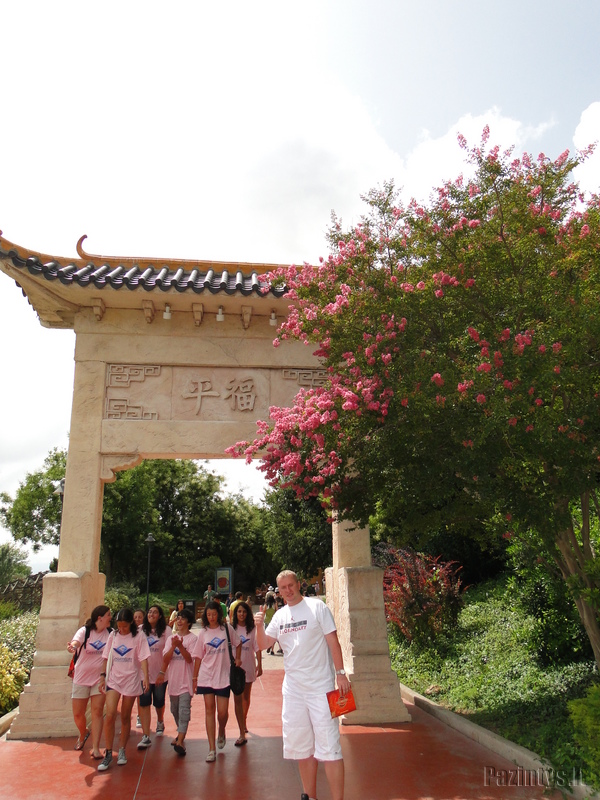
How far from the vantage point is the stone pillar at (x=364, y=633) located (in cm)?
754

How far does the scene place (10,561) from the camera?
33125mm

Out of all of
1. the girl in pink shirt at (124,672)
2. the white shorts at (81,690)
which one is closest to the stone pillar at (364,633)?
the girl in pink shirt at (124,672)

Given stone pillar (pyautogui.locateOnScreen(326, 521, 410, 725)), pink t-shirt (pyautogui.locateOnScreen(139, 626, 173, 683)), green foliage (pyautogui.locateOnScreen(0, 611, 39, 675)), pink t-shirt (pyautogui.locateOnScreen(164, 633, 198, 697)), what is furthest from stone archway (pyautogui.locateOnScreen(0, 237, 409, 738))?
green foliage (pyautogui.locateOnScreen(0, 611, 39, 675))

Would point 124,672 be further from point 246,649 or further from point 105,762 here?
point 246,649

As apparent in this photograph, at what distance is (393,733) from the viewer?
7.04 metres

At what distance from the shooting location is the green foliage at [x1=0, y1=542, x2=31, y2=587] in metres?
31.3

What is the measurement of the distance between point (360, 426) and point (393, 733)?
3.94 m

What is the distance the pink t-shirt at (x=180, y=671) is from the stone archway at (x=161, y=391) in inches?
57.8

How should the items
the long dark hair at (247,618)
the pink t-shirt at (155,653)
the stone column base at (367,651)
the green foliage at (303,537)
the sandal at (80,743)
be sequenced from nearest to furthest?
the sandal at (80,743) < the pink t-shirt at (155,653) < the long dark hair at (247,618) < the stone column base at (367,651) < the green foliage at (303,537)

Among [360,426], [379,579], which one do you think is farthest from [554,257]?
[379,579]

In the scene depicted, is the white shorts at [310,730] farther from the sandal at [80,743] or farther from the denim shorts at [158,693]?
the sandal at [80,743]

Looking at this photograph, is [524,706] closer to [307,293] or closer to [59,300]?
[307,293]

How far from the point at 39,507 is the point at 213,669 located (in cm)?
2732

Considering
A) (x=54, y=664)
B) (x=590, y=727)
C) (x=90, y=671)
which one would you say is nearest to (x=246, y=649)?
(x=90, y=671)
